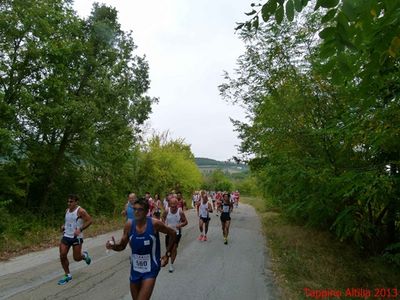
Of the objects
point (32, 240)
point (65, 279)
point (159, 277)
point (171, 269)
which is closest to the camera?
point (65, 279)

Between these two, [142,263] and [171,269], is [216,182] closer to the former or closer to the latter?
[171,269]

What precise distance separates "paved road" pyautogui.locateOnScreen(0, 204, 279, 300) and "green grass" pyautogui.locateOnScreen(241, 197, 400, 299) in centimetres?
47

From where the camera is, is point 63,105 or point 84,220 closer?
point 84,220

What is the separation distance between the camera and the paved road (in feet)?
26.9

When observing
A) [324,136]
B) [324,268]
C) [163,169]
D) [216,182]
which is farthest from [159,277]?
[216,182]

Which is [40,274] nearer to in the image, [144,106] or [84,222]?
[84,222]

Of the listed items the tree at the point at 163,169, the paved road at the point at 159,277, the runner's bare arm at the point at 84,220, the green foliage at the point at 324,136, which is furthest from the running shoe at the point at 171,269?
the tree at the point at 163,169

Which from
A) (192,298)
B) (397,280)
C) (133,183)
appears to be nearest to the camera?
(192,298)

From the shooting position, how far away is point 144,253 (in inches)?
216

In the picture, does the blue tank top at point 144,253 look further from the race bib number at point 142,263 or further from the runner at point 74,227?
the runner at point 74,227

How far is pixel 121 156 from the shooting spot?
23906 mm

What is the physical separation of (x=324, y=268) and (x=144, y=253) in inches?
292

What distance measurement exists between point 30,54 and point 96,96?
408 cm

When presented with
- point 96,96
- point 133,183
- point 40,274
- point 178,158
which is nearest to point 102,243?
point 40,274
